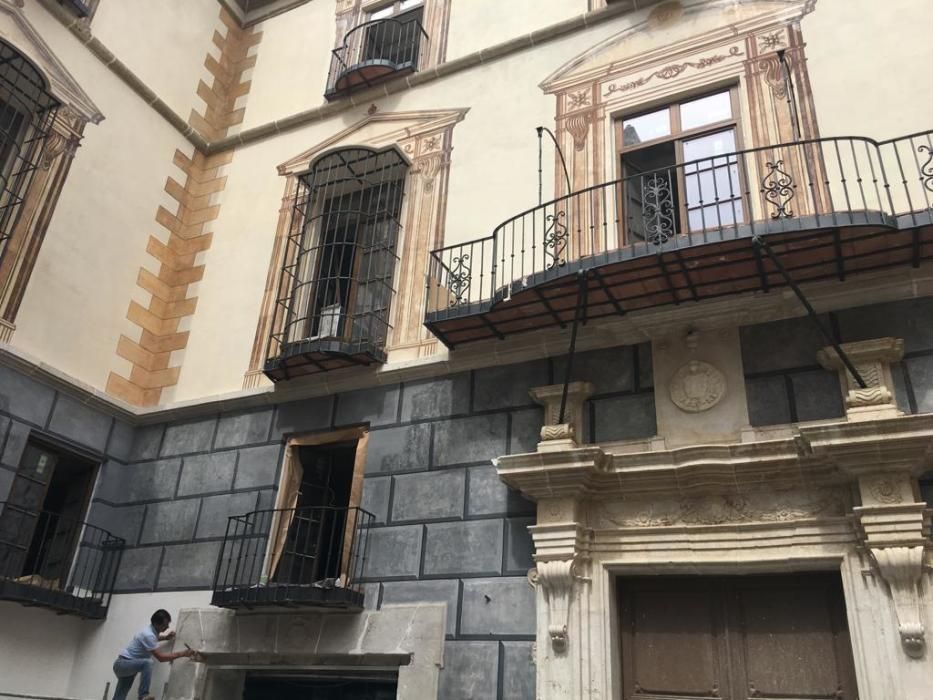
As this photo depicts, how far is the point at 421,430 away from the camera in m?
9.38

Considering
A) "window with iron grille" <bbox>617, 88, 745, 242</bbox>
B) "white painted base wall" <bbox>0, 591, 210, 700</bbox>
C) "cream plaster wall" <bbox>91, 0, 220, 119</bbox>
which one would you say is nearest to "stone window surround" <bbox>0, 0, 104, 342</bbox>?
"cream plaster wall" <bbox>91, 0, 220, 119</bbox>

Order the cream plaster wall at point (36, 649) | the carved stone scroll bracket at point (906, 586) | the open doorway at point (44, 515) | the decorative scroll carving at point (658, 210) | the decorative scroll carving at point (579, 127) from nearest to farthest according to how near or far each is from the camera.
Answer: the carved stone scroll bracket at point (906, 586), the decorative scroll carving at point (658, 210), the cream plaster wall at point (36, 649), the open doorway at point (44, 515), the decorative scroll carving at point (579, 127)

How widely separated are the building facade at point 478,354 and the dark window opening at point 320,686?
0.13ft

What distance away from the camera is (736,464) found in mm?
7387

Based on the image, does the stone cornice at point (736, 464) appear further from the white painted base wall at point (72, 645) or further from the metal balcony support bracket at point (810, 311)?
the white painted base wall at point (72, 645)

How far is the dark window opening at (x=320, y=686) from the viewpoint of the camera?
8.63 metres

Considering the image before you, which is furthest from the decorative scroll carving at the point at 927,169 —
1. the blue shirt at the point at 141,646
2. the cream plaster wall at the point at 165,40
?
the cream plaster wall at the point at 165,40

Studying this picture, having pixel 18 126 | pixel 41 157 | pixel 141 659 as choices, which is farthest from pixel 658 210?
pixel 18 126

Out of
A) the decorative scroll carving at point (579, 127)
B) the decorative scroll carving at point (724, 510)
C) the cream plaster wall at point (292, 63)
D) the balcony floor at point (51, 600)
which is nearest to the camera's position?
the decorative scroll carving at point (724, 510)

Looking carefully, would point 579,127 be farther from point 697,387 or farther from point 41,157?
point 41,157

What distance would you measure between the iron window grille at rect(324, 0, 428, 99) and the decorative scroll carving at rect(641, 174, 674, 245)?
16.3ft

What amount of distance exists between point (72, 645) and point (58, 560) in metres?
1.05

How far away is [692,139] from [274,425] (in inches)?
243

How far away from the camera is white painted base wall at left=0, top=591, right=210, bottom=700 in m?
9.46
